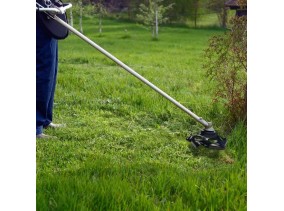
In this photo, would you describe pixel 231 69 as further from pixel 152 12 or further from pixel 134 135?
pixel 134 135

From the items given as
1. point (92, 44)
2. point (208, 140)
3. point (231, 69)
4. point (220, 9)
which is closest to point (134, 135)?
point (208, 140)

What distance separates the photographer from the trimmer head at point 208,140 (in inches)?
90.6

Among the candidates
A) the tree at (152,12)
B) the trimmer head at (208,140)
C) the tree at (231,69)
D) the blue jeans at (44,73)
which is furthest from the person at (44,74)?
the tree at (231,69)

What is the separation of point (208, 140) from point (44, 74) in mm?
708

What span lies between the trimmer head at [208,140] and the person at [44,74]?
55 cm

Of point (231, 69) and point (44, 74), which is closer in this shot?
point (44, 74)

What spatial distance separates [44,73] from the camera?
2.35 meters

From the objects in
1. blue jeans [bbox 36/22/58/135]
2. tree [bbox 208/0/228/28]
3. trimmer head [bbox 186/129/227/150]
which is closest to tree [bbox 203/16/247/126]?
tree [bbox 208/0/228/28]

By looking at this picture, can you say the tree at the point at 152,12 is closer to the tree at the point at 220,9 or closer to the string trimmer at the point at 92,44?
the tree at the point at 220,9

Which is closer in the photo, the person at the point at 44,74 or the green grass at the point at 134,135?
the green grass at the point at 134,135

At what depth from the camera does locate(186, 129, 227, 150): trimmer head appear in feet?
7.55

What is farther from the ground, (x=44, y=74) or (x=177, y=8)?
(x=177, y=8)
